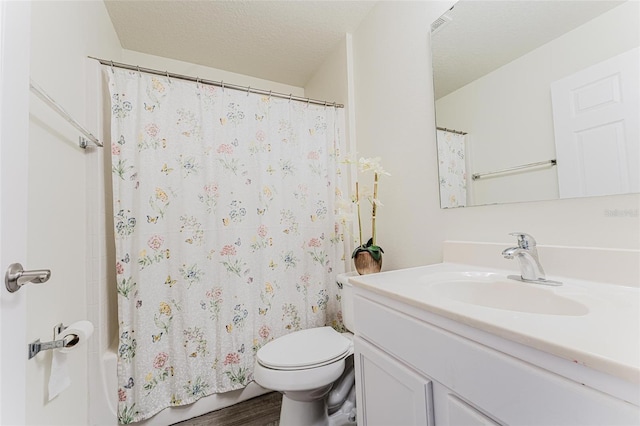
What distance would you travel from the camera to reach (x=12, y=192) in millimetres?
500

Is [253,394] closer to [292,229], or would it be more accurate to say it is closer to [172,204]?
[292,229]

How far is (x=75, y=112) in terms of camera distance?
1.22 m

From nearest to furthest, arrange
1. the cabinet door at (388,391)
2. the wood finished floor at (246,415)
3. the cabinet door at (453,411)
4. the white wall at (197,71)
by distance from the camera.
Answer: the cabinet door at (453,411) < the cabinet door at (388,391) < the wood finished floor at (246,415) < the white wall at (197,71)

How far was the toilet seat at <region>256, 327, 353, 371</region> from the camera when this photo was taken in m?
1.17

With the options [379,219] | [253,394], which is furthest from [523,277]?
[253,394]

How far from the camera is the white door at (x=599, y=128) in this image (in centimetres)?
71

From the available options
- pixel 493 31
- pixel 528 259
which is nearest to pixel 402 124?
pixel 493 31

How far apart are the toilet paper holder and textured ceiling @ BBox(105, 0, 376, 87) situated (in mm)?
1759

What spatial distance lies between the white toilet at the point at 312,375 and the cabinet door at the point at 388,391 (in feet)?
0.84

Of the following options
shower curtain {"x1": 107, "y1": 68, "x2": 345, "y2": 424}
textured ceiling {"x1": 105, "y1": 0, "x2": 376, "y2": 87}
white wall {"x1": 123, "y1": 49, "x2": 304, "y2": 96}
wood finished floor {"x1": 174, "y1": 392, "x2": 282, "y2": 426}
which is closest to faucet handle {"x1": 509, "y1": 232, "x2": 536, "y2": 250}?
shower curtain {"x1": 107, "y1": 68, "x2": 345, "y2": 424}

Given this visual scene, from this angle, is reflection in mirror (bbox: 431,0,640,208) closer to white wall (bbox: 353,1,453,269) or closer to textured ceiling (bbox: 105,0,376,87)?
white wall (bbox: 353,1,453,269)

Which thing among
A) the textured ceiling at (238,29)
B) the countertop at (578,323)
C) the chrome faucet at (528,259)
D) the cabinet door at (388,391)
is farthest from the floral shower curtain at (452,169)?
the textured ceiling at (238,29)

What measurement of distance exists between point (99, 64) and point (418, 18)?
1.65 meters

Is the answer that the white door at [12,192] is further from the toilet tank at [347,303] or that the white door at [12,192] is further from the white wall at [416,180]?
the white wall at [416,180]
